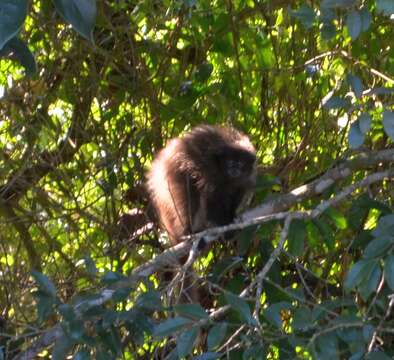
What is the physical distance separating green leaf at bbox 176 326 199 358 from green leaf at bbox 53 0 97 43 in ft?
4.52

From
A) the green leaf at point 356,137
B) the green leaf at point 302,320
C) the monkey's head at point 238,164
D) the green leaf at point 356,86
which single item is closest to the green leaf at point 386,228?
the green leaf at point 356,137

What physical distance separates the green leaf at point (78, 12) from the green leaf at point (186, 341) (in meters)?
1.38

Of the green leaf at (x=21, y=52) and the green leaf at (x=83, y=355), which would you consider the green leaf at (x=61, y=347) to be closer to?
the green leaf at (x=83, y=355)

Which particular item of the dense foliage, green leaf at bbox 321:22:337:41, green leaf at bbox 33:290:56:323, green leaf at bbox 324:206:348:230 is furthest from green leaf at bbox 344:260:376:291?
the dense foliage

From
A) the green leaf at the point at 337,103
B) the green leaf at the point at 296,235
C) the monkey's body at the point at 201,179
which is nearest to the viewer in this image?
the green leaf at the point at 337,103

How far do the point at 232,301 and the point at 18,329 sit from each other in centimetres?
214

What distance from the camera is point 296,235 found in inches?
168

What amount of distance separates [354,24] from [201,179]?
9.74 feet

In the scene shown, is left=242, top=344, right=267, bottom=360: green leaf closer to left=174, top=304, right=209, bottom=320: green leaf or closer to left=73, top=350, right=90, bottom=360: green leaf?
left=174, top=304, right=209, bottom=320: green leaf

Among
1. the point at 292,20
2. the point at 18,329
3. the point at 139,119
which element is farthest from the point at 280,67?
the point at 18,329

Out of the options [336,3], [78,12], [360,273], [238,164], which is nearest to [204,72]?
[238,164]

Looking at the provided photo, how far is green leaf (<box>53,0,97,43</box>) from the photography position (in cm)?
184

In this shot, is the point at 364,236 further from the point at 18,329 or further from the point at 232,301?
the point at 18,329

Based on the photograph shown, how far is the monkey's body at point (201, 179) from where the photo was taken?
5.66 metres
